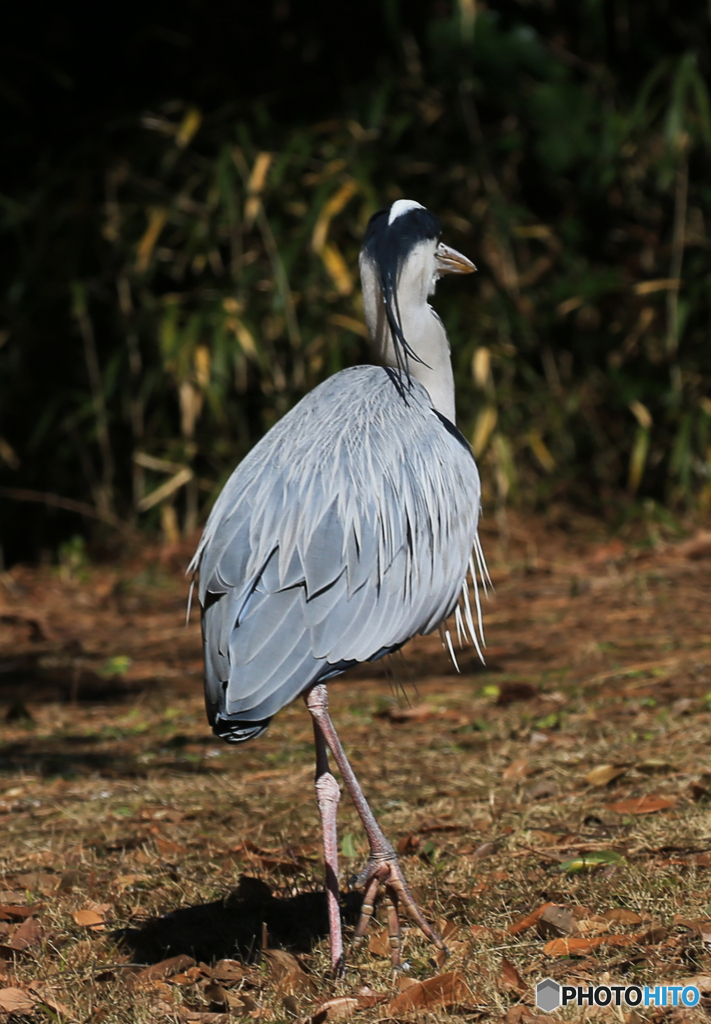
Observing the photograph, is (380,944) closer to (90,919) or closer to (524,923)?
(524,923)

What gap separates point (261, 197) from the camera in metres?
7.91

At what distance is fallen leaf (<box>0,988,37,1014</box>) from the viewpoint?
106 inches

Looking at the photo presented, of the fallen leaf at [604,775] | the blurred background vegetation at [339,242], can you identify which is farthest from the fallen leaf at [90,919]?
the blurred background vegetation at [339,242]

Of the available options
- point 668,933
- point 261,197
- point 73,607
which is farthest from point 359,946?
point 261,197

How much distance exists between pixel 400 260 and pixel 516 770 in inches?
68.0

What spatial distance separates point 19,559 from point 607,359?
4178mm

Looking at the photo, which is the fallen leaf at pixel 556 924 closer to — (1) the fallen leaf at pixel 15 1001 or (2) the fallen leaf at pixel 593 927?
(2) the fallen leaf at pixel 593 927

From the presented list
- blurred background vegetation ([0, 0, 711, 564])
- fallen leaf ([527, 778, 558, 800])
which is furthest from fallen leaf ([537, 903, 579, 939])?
blurred background vegetation ([0, 0, 711, 564])

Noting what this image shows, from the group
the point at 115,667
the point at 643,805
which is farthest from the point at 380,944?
the point at 115,667

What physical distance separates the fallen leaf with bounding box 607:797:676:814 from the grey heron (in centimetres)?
76

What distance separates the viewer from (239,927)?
314 cm

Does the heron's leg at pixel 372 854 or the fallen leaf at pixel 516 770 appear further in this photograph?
the fallen leaf at pixel 516 770

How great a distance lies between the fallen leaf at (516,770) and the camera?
4121 millimetres

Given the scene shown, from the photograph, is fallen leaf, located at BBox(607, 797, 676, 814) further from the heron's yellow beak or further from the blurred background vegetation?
the blurred background vegetation
